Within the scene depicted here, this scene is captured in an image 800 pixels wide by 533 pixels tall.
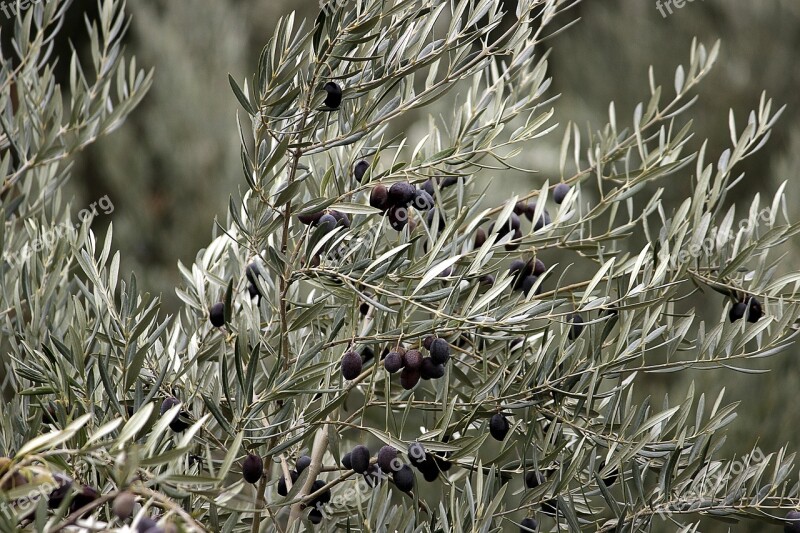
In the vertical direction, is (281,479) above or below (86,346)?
below

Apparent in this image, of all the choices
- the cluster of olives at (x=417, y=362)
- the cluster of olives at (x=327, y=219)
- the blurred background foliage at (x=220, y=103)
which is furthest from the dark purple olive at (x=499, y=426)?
the blurred background foliage at (x=220, y=103)

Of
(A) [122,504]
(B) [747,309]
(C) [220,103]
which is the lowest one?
(C) [220,103]

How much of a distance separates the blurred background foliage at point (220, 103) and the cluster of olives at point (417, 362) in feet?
5.87

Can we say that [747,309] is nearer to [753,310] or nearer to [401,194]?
[753,310]

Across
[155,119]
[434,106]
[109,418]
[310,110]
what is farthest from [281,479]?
[155,119]

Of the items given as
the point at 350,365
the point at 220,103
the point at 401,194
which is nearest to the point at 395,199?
the point at 401,194

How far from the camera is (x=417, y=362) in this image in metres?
0.48

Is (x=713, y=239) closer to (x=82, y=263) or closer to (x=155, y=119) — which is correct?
(x=82, y=263)

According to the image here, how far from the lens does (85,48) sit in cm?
314

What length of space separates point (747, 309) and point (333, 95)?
0.31 metres

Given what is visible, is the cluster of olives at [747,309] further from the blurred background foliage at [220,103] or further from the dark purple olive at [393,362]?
the blurred background foliage at [220,103]

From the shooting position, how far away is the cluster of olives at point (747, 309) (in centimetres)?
56

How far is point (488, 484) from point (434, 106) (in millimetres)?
2095

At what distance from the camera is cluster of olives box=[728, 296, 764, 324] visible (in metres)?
0.56
